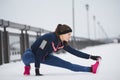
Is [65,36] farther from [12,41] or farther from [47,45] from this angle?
[12,41]

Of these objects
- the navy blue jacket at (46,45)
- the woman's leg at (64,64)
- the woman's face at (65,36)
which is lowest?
the woman's leg at (64,64)

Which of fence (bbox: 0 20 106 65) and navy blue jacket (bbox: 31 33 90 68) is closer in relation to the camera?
navy blue jacket (bbox: 31 33 90 68)

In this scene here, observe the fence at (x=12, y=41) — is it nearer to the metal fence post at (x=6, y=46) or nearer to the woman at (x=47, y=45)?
the metal fence post at (x=6, y=46)

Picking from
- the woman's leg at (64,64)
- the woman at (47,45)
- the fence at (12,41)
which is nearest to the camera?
the woman at (47,45)

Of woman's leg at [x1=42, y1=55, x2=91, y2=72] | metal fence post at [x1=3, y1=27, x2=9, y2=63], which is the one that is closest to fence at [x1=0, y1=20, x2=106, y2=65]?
metal fence post at [x1=3, y1=27, x2=9, y2=63]

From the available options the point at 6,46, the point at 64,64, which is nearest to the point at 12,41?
the point at 6,46

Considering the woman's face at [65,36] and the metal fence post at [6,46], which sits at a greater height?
the woman's face at [65,36]

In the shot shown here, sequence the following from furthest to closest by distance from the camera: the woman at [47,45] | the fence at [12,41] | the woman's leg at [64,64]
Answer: the fence at [12,41]
the woman's leg at [64,64]
the woman at [47,45]

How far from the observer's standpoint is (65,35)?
4.62m

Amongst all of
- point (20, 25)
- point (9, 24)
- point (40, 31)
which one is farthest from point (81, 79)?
point (40, 31)

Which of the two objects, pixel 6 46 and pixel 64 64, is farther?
pixel 6 46

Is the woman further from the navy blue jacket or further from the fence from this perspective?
the fence

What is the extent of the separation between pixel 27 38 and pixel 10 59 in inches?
90.8

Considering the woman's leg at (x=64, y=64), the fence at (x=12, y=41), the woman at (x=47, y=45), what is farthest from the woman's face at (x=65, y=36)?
the fence at (x=12, y=41)
